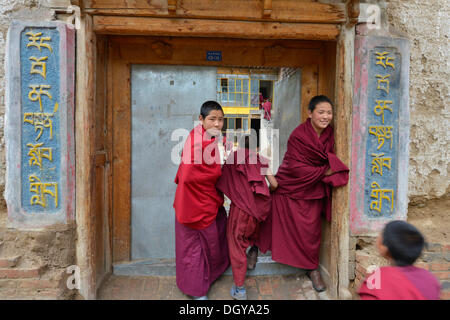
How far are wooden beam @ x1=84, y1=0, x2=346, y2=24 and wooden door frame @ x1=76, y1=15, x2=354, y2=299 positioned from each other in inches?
6.7

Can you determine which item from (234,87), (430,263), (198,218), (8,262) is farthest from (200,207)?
(234,87)

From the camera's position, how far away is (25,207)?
8.21ft

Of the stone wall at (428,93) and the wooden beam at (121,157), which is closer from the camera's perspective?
the stone wall at (428,93)

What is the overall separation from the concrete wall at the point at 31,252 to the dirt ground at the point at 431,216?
318 centimetres

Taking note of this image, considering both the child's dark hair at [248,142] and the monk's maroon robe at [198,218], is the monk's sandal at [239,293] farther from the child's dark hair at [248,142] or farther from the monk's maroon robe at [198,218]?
the child's dark hair at [248,142]

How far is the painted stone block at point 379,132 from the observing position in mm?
2662

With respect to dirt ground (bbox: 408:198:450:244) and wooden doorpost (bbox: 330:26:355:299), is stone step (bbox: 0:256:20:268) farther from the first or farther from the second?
dirt ground (bbox: 408:198:450:244)

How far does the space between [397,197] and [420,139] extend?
0.64 m

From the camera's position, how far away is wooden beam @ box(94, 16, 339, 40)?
250 centimetres

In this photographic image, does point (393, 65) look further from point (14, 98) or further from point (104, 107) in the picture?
point (14, 98)

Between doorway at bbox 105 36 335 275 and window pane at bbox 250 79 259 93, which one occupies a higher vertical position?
window pane at bbox 250 79 259 93

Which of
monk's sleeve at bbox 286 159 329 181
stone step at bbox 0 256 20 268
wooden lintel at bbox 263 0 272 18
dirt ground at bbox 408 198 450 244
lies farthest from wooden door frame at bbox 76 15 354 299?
dirt ground at bbox 408 198 450 244

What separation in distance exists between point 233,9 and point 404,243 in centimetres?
216

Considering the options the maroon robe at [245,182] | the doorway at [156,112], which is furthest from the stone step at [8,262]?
the maroon robe at [245,182]
